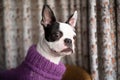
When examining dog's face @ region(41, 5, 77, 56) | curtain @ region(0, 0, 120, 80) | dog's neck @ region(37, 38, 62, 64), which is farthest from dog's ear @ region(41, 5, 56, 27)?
curtain @ region(0, 0, 120, 80)

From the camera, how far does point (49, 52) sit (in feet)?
5.00

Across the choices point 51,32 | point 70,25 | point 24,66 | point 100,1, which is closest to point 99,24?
point 100,1

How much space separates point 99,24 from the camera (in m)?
2.04

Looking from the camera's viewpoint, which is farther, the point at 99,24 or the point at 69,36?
the point at 99,24

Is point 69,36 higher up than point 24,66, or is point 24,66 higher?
point 69,36

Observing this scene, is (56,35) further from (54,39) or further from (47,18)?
(47,18)

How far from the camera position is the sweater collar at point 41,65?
1496 millimetres

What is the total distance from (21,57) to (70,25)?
0.74 metres

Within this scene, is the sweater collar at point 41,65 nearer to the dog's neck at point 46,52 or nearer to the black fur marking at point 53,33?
the dog's neck at point 46,52

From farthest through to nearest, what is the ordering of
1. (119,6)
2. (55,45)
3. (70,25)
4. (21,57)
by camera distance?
(21,57), (119,6), (70,25), (55,45)

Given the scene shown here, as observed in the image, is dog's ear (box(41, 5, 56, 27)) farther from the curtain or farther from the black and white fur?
the curtain

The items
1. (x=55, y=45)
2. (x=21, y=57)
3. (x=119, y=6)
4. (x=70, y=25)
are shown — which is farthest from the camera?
(x=21, y=57)

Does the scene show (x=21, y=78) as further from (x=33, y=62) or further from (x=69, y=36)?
(x=69, y=36)

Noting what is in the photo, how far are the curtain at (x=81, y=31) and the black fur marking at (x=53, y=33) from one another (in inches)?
21.5
